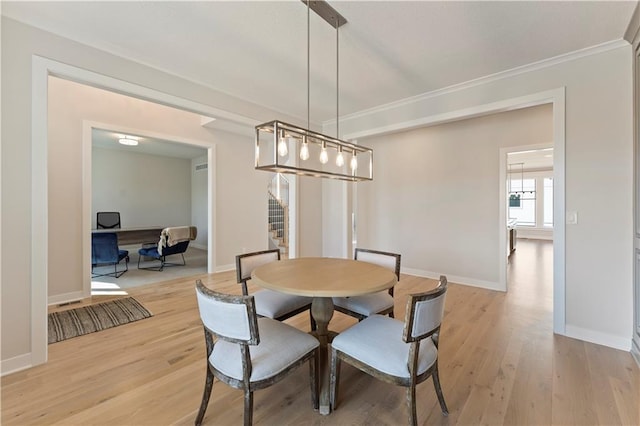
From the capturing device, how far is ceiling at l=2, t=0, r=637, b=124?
2.03 metres

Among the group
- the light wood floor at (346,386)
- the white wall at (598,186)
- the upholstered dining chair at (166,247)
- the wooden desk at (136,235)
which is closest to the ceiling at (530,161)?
the white wall at (598,186)

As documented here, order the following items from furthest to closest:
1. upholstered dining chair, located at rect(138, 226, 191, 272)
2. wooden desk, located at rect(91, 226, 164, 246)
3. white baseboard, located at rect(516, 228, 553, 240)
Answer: white baseboard, located at rect(516, 228, 553, 240), wooden desk, located at rect(91, 226, 164, 246), upholstered dining chair, located at rect(138, 226, 191, 272)

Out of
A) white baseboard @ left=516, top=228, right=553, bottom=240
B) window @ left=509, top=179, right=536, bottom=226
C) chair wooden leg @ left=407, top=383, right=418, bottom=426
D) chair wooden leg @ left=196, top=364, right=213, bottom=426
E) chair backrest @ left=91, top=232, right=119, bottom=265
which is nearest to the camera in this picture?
chair wooden leg @ left=407, top=383, right=418, bottom=426

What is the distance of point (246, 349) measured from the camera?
1370 mm

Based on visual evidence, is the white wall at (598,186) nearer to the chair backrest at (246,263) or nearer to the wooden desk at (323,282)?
the wooden desk at (323,282)

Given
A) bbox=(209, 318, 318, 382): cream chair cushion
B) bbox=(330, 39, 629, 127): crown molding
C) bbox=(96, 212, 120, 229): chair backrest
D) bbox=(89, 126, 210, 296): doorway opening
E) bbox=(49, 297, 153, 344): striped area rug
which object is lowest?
bbox=(49, 297, 153, 344): striped area rug

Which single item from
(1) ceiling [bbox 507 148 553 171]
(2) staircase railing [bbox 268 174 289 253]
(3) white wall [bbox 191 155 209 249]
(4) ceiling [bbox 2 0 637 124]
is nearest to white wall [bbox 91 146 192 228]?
(3) white wall [bbox 191 155 209 249]

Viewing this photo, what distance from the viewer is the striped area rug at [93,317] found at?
9.04ft

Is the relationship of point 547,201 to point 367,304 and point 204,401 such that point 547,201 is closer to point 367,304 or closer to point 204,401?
point 367,304

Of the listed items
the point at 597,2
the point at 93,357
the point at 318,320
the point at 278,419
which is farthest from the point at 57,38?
the point at 597,2

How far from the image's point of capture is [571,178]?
2666mm

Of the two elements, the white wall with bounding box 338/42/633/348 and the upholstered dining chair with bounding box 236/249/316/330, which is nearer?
the upholstered dining chair with bounding box 236/249/316/330

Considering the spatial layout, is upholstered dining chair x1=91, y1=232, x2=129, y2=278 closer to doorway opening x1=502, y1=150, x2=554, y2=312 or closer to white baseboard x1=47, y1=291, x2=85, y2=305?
white baseboard x1=47, y1=291, x2=85, y2=305

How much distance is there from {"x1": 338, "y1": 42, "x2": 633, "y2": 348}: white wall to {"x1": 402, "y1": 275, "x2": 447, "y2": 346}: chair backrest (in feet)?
7.13
